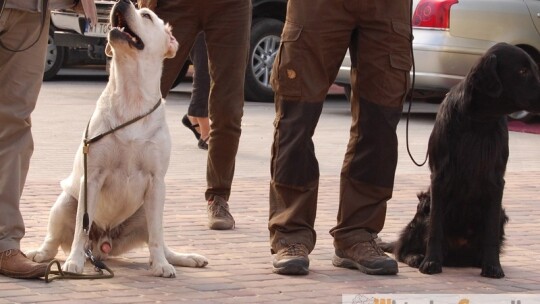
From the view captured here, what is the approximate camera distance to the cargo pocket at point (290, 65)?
586 centimetres

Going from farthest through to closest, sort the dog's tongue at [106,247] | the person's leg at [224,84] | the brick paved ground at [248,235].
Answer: the person's leg at [224,84] < the dog's tongue at [106,247] < the brick paved ground at [248,235]

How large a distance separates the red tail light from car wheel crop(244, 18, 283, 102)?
2.12 metres

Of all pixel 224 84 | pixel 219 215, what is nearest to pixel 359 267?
pixel 219 215

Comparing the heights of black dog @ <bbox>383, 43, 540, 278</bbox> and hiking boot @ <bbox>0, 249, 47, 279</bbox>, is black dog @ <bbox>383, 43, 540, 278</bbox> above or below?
above

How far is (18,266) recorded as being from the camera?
5.51 metres

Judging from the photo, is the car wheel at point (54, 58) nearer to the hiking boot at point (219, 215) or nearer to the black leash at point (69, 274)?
the hiking boot at point (219, 215)

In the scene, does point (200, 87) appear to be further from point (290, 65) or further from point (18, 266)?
point (18, 266)

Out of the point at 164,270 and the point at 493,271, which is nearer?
the point at 164,270

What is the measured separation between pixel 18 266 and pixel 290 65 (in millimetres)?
1631

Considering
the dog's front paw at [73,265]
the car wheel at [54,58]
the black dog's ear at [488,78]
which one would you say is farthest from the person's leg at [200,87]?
the car wheel at [54,58]

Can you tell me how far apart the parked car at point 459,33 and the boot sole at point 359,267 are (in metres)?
6.94

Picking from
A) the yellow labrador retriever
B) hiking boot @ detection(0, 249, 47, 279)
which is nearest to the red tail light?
the yellow labrador retriever

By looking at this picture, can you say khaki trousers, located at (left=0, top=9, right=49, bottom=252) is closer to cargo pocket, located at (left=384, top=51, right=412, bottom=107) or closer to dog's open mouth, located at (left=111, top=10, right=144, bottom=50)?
dog's open mouth, located at (left=111, top=10, right=144, bottom=50)

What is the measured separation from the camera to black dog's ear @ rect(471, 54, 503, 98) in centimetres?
583
